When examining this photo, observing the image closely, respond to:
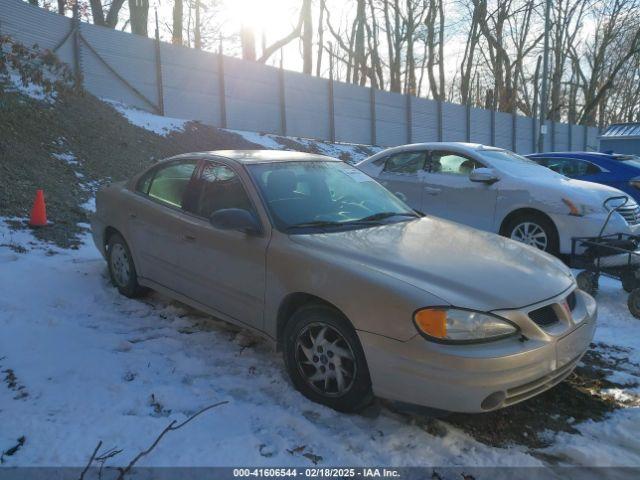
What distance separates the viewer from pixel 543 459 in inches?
112

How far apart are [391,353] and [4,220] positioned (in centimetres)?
566

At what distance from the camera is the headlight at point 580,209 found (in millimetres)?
6332

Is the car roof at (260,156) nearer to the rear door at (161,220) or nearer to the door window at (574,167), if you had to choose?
the rear door at (161,220)

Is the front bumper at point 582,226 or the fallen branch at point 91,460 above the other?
the front bumper at point 582,226

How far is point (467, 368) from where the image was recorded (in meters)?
2.74

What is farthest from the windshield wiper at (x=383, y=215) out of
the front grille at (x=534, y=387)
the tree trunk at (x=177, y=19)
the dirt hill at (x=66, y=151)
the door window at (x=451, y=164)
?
the tree trunk at (x=177, y=19)

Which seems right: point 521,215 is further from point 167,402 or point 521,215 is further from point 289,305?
point 167,402

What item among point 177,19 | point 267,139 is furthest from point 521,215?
point 177,19

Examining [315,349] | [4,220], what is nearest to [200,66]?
[4,220]

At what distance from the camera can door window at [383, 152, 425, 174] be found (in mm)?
7961

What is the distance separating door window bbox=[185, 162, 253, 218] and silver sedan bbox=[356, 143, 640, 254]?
107 inches

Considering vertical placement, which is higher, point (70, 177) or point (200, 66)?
point (200, 66)

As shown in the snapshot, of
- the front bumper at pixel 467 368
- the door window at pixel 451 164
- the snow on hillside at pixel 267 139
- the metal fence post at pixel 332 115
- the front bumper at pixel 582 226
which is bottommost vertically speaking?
the front bumper at pixel 467 368

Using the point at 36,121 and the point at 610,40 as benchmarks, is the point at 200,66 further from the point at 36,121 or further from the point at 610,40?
the point at 610,40
